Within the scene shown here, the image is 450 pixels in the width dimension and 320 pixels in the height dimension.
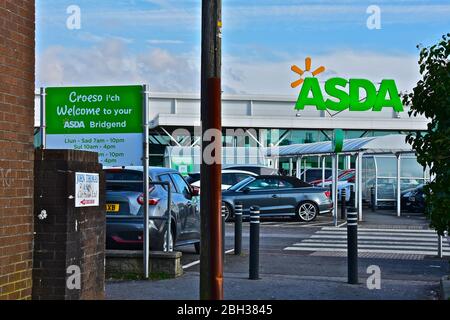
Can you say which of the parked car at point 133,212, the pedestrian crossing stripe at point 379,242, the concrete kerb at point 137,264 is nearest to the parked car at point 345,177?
the pedestrian crossing stripe at point 379,242

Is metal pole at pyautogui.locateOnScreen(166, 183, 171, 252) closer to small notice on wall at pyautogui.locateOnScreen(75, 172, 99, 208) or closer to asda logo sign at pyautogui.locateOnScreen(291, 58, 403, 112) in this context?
small notice on wall at pyautogui.locateOnScreen(75, 172, 99, 208)

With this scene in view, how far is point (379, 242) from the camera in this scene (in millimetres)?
17594

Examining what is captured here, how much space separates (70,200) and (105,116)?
3.55m

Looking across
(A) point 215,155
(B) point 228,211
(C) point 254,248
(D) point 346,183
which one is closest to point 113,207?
(C) point 254,248

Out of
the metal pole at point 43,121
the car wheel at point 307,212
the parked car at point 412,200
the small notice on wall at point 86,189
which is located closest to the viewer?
the small notice on wall at point 86,189

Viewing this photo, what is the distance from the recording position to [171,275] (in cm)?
1101

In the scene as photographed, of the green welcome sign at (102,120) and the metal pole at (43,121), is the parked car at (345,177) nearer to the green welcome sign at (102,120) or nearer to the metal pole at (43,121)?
A: the green welcome sign at (102,120)

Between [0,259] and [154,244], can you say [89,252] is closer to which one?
[0,259]

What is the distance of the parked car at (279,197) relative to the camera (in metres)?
24.0

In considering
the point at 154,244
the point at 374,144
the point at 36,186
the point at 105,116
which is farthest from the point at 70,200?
the point at 374,144

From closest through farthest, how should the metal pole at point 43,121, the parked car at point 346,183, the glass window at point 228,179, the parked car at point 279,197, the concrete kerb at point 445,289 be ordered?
the concrete kerb at point 445,289 < the metal pole at point 43,121 < the parked car at point 279,197 < the glass window at point 228,179 < the parked car at point 346,183

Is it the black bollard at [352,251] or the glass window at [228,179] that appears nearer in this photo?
the black bollard at [352,251]

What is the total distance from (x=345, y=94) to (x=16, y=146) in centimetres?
3765

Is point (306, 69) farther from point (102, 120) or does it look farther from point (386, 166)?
point (102, 120)
